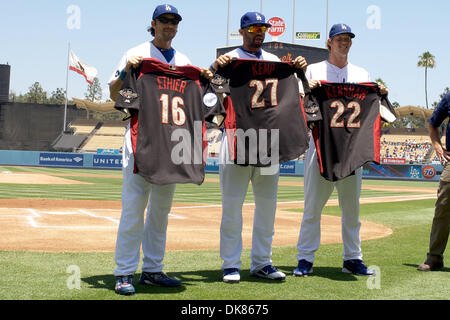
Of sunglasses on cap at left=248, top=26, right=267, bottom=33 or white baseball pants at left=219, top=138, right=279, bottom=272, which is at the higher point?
sunglasses on cap at left=248, top=26, right=267, bottom=33

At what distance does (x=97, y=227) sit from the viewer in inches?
351

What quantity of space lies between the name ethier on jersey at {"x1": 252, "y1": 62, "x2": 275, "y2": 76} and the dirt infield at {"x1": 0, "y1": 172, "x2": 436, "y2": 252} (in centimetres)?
287

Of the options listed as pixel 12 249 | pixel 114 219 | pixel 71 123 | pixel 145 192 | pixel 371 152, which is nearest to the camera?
pixel 145 192

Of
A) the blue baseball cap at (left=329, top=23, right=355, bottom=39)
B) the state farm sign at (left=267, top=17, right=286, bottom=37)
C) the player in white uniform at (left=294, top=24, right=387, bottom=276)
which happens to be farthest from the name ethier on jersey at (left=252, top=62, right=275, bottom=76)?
the state farm sign at (left=267, top=17, right=286, bottom=37)

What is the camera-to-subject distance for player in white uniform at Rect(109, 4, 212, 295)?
445 cm

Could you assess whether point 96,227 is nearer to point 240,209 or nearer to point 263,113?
point 240,209

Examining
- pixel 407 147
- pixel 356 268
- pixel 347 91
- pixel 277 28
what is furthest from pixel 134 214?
pixel 407 147

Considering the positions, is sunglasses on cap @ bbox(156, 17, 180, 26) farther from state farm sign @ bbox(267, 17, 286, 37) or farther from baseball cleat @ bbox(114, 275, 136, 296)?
state farm sign @ bbox(267, 17, 286, 37)

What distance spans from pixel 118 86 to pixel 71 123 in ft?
197

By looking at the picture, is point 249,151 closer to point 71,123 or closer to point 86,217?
point 86,217

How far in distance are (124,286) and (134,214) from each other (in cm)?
60
